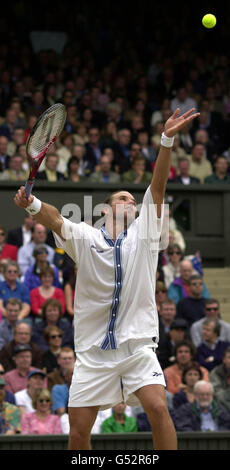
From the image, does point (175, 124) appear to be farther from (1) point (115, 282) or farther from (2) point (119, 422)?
(2) point (119, 422)

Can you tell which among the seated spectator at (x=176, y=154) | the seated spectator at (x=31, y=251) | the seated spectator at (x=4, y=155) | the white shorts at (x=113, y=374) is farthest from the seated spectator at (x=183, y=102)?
the white shorts at (x=113, y=374)

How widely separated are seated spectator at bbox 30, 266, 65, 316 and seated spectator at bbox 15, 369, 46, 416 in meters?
1.67

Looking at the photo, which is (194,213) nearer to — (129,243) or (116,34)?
(116,34)

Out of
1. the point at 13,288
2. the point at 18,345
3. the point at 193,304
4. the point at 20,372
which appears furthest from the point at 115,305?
the point at 193,304

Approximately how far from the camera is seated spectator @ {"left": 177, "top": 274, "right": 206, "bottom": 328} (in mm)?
13414

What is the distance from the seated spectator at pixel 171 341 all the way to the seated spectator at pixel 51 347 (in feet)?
4.09

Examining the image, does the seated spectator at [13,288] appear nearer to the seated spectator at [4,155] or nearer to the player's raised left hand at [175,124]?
the seated spectator at [4,155]

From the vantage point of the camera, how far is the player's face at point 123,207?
24.4 feet

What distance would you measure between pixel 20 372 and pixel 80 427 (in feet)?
15.0

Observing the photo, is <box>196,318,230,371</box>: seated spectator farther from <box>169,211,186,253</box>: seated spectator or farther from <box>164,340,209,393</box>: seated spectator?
<box>169,211,186,253</box>: seated spectator

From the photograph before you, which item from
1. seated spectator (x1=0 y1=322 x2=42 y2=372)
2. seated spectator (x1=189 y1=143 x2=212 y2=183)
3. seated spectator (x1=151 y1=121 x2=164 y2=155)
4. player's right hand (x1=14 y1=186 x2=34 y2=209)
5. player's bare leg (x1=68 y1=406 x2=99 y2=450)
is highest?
seated spectator (x1=151 y1=121 x2=164 y2=155)

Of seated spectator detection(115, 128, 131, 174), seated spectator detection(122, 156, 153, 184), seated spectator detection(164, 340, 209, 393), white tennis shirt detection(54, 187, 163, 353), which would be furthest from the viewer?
seated spectator detection(115, 128, 131, 174)

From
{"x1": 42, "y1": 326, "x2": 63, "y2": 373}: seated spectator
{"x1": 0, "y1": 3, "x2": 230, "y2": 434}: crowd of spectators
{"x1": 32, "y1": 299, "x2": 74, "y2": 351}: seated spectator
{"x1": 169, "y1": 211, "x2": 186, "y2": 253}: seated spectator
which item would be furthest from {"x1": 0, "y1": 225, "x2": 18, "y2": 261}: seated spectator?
{"x1": 169, "y1": 211, "x2": 186, "y2": 253}: seated spectator

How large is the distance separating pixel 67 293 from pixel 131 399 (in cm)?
605
